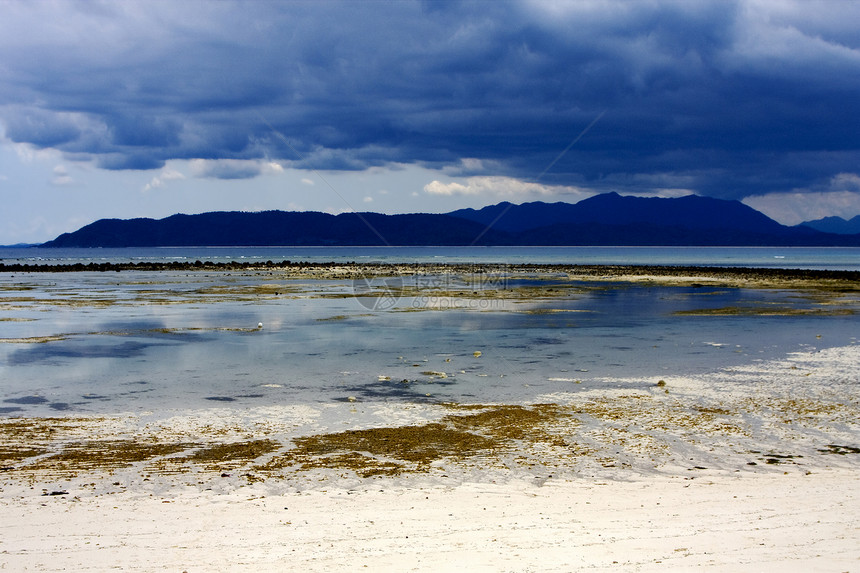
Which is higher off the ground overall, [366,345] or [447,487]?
[366,345]

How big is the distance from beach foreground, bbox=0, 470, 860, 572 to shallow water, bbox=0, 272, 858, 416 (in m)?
6.10

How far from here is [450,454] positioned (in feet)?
36.9

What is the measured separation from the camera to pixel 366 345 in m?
24.2

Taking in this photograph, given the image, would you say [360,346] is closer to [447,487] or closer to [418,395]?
[418,395]

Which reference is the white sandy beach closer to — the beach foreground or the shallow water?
the beach foreground

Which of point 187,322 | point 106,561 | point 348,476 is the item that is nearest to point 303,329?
point 187,322

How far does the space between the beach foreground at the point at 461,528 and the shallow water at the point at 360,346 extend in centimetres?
610

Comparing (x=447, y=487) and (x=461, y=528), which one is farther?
(x=447, y=487)

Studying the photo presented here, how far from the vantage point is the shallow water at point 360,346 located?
53.9 ft

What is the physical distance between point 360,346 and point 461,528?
635 inches

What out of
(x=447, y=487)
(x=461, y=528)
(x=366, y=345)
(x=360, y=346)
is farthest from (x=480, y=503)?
(x=366, y=345)

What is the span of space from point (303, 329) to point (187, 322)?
6.21 meters

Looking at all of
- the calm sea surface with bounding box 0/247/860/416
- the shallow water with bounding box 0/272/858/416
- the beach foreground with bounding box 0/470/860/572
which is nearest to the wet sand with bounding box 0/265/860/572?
the beach foreground with bounding box 0/470/860/572

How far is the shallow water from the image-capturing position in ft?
53.9
